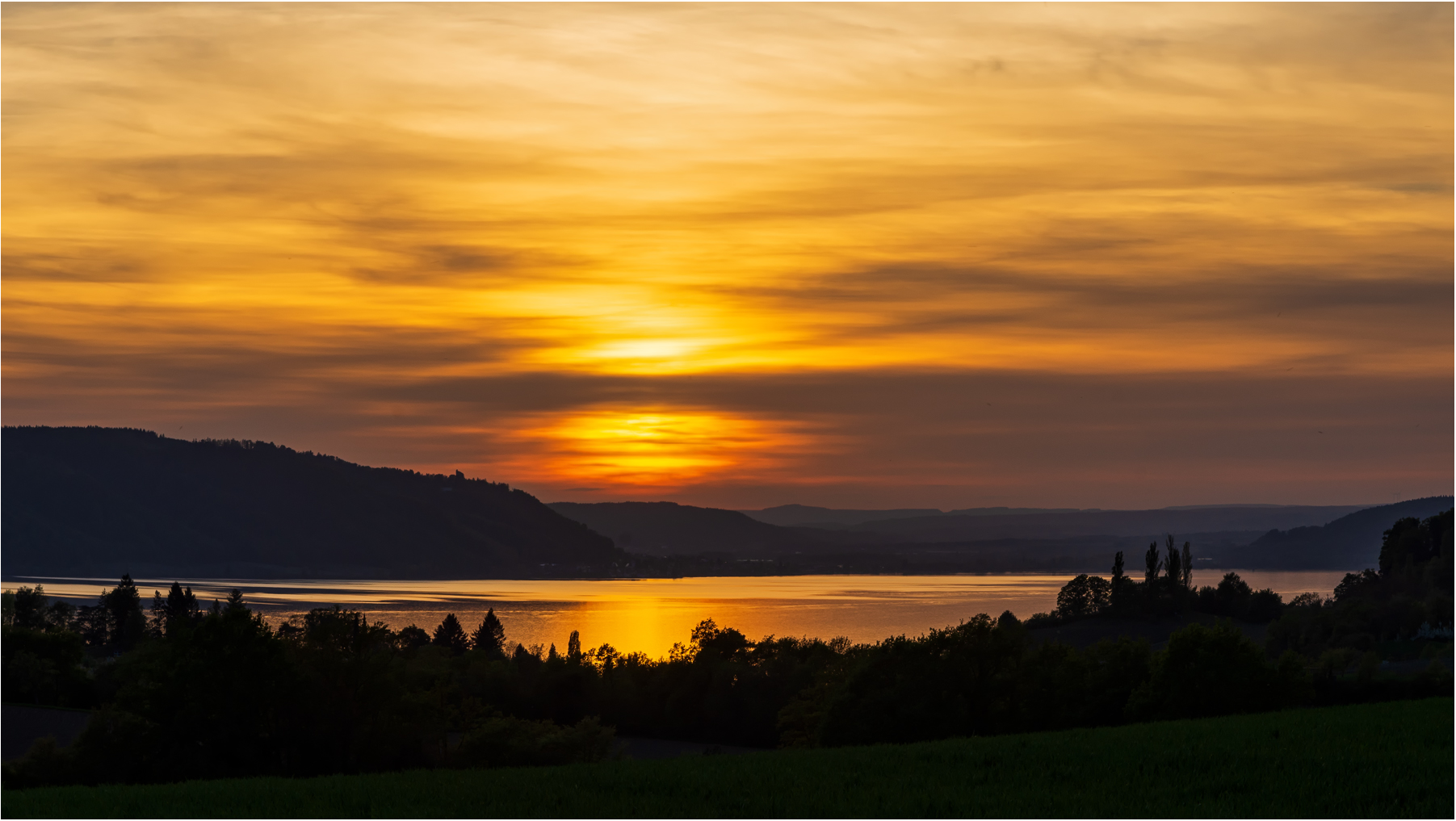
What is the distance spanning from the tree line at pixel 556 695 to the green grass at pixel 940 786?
17213 mm

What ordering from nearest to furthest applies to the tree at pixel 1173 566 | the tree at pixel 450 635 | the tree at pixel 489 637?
the tree at pixel 450 635 → the tree at pixel 489 637 → the tree at pixel 1173 566

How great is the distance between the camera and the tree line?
129 feet

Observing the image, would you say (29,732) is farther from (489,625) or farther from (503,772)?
(489,625)

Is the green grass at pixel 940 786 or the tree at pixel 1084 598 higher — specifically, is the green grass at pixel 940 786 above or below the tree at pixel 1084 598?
above

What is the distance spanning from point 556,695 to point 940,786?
60.0 m

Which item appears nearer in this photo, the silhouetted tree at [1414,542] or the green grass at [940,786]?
the green grass at [940,786]

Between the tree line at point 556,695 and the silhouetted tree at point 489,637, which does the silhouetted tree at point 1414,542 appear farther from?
Answer: the silhouetted tree at point 489,637

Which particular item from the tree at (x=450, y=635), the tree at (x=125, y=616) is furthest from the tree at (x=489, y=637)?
the tree at (x=125, y=616)

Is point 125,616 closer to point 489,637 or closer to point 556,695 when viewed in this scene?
point 489,637

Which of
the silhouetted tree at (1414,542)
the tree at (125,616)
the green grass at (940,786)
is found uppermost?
the silhouetted tree at (1414,542)

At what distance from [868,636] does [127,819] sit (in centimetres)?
13829

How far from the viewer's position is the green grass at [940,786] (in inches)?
699

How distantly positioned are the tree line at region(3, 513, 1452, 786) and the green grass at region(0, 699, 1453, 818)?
678 inches

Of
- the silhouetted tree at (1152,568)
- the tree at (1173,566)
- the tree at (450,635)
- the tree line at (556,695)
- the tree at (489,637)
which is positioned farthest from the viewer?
the silhouetted tree at (1152,568)
